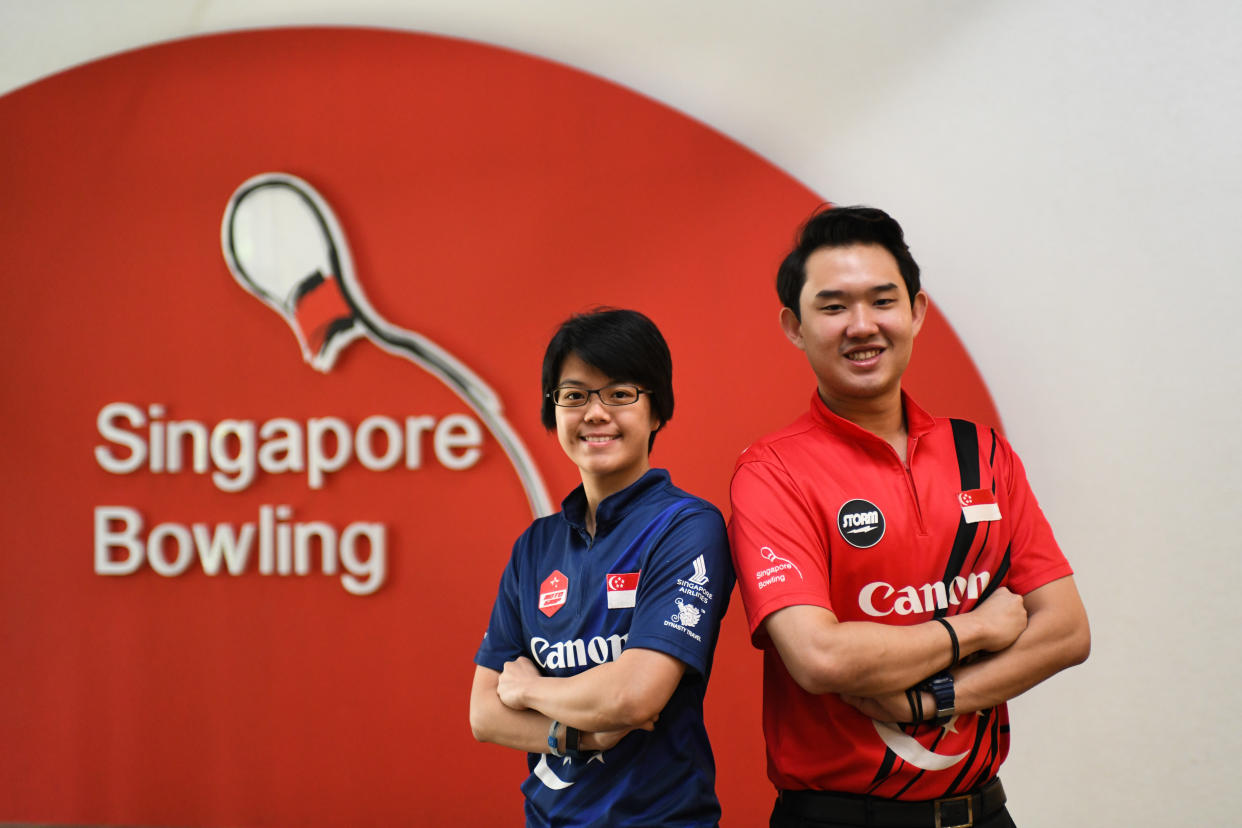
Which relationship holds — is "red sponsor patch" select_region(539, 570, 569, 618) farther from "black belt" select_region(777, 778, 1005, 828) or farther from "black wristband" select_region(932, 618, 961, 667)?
"black wristband" select_region(932, 618, 961, 667)

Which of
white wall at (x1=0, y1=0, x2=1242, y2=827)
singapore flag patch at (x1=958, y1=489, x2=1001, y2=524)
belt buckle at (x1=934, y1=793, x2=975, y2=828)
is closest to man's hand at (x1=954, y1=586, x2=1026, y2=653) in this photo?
singapore flag patch at (x1=958, y1=489, x2=1001, y2=524)

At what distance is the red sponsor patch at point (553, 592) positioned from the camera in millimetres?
1480

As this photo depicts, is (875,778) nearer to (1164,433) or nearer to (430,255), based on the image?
(1164,433)

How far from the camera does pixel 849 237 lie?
152 centimetres

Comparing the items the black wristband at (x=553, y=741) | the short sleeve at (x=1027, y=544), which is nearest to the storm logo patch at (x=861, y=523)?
the short sleeve at (x=1027, y=544)

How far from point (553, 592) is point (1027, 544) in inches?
29.6

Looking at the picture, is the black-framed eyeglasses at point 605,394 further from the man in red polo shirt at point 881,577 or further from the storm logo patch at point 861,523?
the storm logo patch at point 861,523

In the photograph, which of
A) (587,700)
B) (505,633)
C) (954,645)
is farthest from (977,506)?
(505,633)

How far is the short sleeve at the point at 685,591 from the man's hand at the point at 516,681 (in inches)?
7.2

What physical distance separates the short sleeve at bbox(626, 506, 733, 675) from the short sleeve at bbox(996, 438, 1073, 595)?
0.46 metres

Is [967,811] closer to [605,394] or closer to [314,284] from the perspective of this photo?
[605,394]

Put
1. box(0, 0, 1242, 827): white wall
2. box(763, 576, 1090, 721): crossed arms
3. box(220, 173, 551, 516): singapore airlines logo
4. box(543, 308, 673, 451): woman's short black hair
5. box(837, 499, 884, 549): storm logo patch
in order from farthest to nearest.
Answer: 1. box(220, 173, 551, 516): singapore airlines logo
2. box(0, 0, 1242, 827): white wall
3. box(543, 308, 673, 451): woman's short black hair
4. box(837, 499, 884, 549): storm logo patch
5. box(763, 576, 1090, 721): crossed arms

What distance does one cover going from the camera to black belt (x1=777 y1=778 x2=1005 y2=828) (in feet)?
4.40

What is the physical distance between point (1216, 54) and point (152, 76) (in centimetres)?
324
